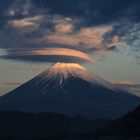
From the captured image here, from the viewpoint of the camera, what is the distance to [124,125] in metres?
94.7

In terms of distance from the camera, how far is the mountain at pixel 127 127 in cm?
8836

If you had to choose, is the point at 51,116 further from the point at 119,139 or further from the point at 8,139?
the point at 119,139

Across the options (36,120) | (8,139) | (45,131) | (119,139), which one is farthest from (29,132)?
(119,139)

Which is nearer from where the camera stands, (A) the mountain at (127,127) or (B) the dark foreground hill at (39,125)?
(A) the mountain at (127,127)

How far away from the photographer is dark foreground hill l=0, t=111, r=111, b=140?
149m

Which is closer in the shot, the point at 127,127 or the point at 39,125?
the point at 127,127

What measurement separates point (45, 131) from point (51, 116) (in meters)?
23.1

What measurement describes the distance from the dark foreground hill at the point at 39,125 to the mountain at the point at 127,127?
46.1 metres

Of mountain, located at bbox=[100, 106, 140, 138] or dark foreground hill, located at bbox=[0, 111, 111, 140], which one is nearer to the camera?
mountain, located at bbox=[100, 106, 140, 138]

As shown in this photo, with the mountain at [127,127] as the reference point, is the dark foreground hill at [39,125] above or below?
below

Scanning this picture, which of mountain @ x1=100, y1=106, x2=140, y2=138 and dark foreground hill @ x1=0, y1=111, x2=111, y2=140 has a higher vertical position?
mountain @ x1=100, y1=106, x2=140, y2=138

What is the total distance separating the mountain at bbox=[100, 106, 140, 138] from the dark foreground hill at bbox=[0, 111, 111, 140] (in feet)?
151

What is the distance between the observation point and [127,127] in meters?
92.0

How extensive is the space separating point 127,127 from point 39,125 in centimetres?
6906
